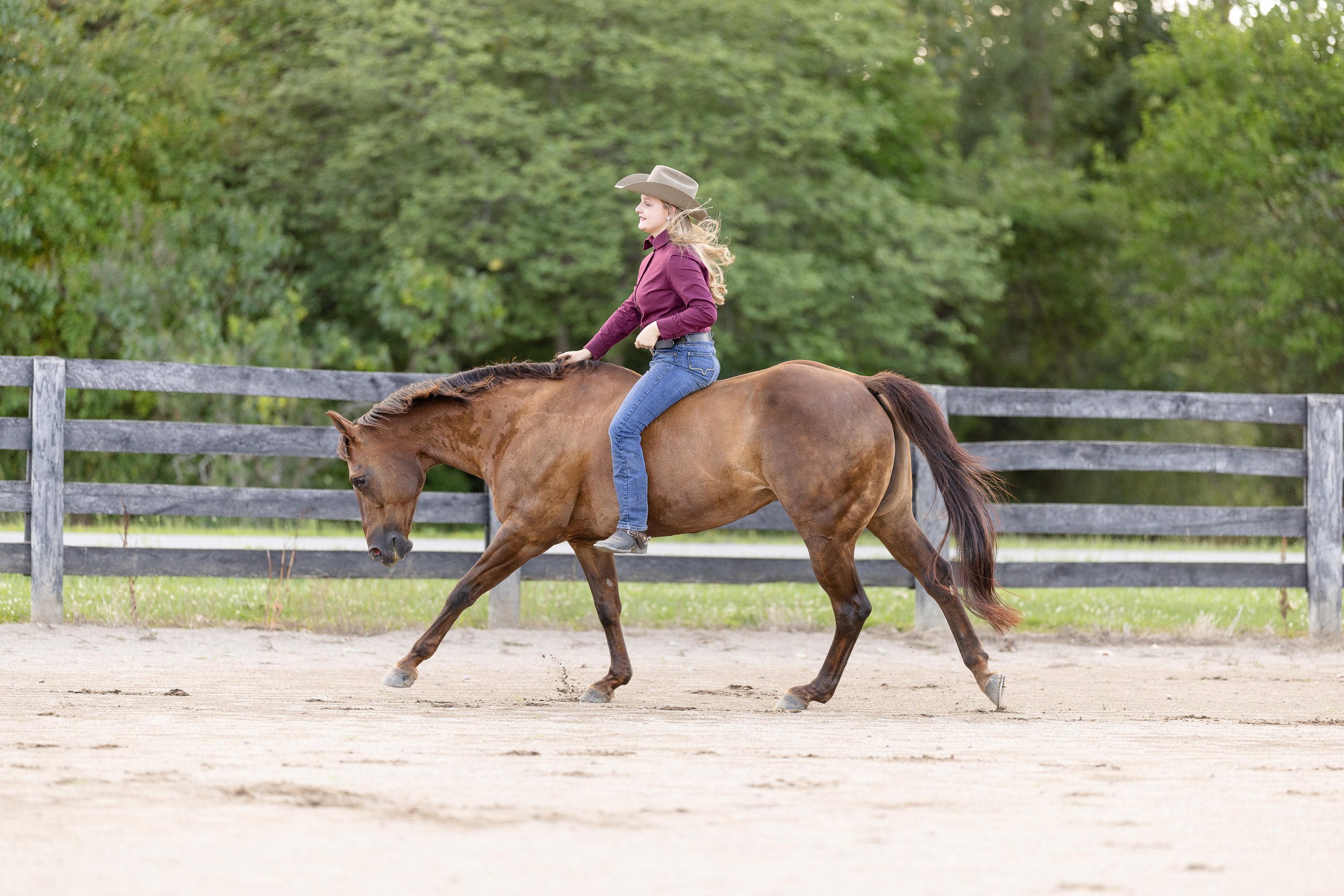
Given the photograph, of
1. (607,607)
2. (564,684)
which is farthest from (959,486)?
(564,684)

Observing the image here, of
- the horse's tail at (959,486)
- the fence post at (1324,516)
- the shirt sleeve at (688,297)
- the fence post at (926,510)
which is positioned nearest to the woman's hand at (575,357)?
the shirt sleeve at (688,297)

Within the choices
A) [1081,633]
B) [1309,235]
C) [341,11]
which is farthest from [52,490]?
Answer: [1309,235]

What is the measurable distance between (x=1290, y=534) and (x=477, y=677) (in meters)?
5.49

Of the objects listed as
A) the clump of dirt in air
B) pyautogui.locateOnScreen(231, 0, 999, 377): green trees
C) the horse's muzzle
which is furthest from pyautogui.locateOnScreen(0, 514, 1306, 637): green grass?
pyautogui.locateOnScreen(231, 0, 999, 377): green trees

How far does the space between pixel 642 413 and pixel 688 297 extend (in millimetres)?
552

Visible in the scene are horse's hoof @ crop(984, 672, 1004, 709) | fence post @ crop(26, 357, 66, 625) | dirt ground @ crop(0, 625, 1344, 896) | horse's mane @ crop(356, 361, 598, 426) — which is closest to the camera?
dirt ground @ crop(0, 625, 1344, 896)

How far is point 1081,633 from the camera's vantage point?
9.21 metres

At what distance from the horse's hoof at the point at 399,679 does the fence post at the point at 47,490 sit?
309cm

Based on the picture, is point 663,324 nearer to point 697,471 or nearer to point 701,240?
point 701,240

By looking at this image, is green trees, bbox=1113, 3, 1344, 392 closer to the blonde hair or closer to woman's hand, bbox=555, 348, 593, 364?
the blonde hair

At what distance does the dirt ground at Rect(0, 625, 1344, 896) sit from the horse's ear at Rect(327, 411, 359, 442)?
45.9 inches

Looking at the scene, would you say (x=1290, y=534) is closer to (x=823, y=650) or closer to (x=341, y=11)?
(x=823, y=650)

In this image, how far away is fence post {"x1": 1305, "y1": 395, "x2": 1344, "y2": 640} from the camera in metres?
9.18

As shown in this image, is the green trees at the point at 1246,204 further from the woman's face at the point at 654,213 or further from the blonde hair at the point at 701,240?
the woman's face at the point at 654,213
